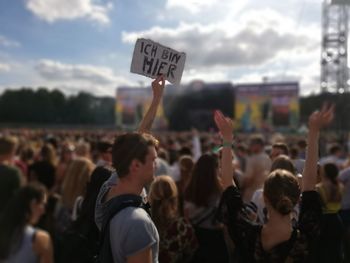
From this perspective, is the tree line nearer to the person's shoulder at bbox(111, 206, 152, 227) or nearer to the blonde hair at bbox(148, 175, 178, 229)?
the blonde hair at bbox(148, 175, 178, 229)

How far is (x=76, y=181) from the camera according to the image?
5109 mm

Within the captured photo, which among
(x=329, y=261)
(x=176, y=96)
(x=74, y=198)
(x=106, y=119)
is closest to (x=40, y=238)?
(x=329, y=261)

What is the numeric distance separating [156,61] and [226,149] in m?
0.96

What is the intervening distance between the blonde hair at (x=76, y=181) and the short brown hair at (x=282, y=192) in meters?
2.89

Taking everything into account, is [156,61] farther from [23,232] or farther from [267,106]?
[267,106]

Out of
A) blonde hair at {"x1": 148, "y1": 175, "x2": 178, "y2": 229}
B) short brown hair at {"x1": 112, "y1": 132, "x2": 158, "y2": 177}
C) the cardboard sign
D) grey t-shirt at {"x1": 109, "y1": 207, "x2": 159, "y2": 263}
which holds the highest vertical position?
the cardboard sign

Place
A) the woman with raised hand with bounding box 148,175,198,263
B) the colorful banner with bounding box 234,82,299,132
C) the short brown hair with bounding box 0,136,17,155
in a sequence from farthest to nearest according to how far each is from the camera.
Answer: the colorful banner with bounding box 234,82,299,132, the short brown hair with bounding box 0,136,17,155, the woman with raised hand with bounding box 148,175,198,263

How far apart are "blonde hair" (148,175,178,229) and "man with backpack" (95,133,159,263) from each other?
148 centimetres

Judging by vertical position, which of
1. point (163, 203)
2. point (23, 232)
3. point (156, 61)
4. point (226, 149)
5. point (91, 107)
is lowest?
point (163, 203)

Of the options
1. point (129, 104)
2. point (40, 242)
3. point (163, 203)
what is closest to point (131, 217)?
point (40, 242)

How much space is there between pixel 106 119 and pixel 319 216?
71404 millimetres

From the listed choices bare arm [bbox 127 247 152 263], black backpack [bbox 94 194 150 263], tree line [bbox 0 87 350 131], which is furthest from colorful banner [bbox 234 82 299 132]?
bare arm [bbox 127 247 152 263]

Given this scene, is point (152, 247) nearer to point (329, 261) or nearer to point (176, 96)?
point (329, 261)

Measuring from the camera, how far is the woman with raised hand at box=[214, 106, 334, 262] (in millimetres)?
2539
